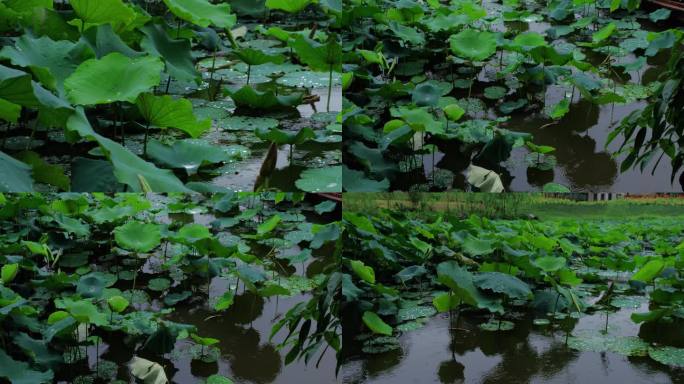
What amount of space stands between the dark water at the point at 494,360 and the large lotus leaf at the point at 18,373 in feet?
2.14

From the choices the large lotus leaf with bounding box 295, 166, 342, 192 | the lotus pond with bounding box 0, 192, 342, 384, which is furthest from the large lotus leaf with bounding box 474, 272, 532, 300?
the large lotus leaf with bounding box 295, 166, 342, 192

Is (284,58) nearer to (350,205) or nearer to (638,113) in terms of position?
(350,205)

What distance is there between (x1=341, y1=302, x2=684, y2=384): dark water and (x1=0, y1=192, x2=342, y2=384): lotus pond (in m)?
0.14

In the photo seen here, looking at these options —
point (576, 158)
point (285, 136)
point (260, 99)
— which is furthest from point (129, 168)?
point (576, 158)

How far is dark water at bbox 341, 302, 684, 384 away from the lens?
1631 mm

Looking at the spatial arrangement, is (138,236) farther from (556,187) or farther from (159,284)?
(556,187)

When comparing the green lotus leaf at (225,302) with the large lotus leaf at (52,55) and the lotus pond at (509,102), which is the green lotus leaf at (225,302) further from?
the large lotus leaf at (52,55)

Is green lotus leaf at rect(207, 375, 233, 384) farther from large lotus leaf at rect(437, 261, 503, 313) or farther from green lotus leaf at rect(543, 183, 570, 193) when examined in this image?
green lotus leaf at rect(543, 183, 570, 193)

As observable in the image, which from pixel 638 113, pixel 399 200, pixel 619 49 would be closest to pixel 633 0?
pixel 638 113

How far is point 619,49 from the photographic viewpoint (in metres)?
2.23

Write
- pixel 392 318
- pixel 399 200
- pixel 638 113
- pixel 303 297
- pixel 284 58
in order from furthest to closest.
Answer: pixel 284 58
pixel 303 297
pixel 392 318
pixel 399 200
pixel 638 113

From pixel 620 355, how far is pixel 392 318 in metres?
0.55

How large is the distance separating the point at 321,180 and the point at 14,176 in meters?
0.56

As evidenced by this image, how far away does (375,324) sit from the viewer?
162cm
